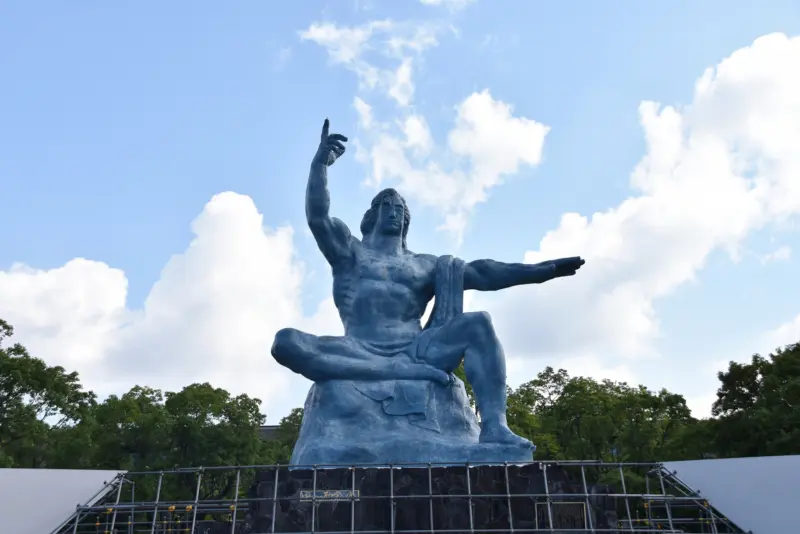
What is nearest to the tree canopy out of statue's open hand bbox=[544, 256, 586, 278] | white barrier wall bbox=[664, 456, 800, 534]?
white barrier wall bbox=[664, 456, 800, 534]

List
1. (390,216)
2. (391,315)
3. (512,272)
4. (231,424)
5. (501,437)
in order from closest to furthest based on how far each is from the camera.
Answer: (501,437), (391,315), (512,272), (390,216), (231,424)

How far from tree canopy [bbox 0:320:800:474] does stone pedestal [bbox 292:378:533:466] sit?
14412 millimetres

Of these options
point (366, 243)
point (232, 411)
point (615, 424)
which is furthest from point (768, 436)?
point (232, 411)

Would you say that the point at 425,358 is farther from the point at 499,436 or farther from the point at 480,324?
the point at 499,436

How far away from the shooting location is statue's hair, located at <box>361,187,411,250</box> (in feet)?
35.5

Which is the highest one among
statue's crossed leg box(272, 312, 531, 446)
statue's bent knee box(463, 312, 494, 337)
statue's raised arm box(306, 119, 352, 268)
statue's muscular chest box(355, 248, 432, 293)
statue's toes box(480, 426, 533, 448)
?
statue's raised arm box(306, 119, 352, 268)

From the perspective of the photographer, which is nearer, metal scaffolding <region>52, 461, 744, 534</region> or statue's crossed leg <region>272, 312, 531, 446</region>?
metal scaffolding <region>52, 461, 744, 534</region>

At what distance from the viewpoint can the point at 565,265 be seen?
10.3 meters

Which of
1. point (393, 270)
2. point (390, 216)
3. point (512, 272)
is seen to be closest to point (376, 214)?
point (390, 216)

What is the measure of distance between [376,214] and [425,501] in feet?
15.5

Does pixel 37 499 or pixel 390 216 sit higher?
pixel 390 216

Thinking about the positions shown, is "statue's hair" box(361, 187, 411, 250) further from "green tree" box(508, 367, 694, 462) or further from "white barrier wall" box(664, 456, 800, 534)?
"green tree" box(508, 367, 694, 462)

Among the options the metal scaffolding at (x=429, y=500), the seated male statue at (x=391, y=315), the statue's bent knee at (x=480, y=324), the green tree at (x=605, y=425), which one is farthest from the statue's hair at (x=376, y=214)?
the green tree at (x=605, y=425)

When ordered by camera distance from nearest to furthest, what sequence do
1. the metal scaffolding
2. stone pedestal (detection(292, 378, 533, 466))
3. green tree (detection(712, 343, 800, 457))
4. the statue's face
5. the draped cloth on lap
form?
1. the metal scaffolding
2. stone pedestal (detection(292, 378, 533, 466))
3. the draped cloth on lap
4. the statue's face
5. green tree (detection(712, 343, 800, 457))
